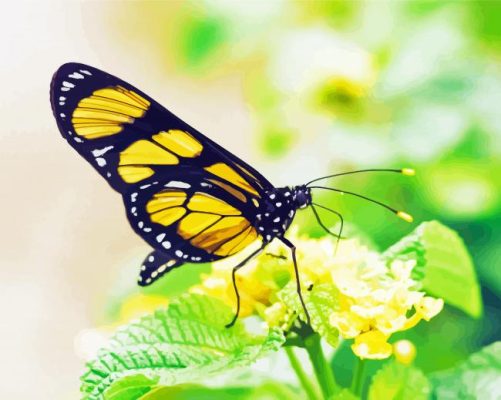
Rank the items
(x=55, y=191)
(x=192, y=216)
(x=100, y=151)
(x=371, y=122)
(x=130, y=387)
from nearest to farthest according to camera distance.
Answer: (x=130, y=387), (x=100, y=151), (x=192, y=216), (x=371, y=122), (x=55, y=191)

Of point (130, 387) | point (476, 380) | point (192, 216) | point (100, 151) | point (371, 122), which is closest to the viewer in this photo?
point (130, 387)

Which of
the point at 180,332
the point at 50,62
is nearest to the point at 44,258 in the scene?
the point at 50,62

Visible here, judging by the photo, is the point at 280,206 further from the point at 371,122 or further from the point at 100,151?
the point at 371,122

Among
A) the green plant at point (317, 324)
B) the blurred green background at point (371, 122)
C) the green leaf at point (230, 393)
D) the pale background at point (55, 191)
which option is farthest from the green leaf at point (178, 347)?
the pale background at point (55, 191)

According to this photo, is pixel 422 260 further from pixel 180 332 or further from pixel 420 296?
pixel 180 332

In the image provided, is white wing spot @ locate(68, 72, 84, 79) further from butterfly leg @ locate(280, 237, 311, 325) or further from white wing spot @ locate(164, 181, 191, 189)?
butterfly leg @ locate(280, 237, 311, 325)

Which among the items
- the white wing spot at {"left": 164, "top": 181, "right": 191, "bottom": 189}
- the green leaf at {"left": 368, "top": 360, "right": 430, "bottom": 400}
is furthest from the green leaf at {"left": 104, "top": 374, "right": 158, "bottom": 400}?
the white wing spot at {"left": 164, "top": 181, "right": 191, "bottom": 189}

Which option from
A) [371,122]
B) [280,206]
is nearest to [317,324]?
[280,206]
